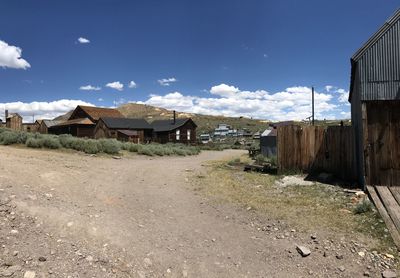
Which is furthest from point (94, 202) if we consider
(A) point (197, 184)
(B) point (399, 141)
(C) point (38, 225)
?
(B) point (399, 141)

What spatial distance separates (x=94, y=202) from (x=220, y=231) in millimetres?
3236

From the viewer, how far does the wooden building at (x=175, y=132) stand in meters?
56.4

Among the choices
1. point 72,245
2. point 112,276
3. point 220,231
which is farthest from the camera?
point 220,231

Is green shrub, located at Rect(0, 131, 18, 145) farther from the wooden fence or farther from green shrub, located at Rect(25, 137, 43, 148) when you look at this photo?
the wooden fence

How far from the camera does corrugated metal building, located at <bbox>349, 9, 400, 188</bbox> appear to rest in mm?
10000

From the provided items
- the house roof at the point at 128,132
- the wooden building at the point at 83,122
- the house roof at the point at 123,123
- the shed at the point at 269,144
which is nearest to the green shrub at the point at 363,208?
the shed at the point at 269,144

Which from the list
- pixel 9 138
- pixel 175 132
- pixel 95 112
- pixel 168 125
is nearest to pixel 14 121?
pixel 95 112

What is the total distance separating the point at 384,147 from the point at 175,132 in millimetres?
47775

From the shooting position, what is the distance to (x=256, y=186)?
1180 centimetres

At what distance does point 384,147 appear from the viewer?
10.0m

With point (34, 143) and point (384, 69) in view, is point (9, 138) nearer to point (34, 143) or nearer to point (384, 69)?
point (34, 143)

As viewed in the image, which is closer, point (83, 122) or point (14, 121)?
point (83, 122)

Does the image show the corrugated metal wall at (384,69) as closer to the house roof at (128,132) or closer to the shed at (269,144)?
the shed at (269,144)

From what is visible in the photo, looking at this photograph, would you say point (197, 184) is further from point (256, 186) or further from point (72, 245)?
point (72, 245)
